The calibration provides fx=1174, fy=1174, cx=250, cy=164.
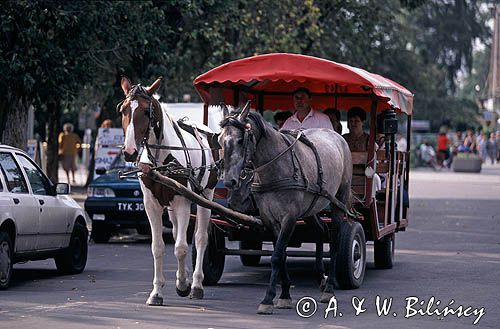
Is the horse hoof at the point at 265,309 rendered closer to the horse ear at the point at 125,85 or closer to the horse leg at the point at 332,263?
the horse leg at the point at 332,263

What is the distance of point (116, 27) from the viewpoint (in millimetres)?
21766

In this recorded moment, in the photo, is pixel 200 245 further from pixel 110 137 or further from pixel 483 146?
pixel 483 146

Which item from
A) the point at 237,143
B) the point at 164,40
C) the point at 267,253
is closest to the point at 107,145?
the point at 164,40

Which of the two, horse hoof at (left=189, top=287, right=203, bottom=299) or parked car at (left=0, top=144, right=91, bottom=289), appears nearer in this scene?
horse hoof at (left=189, top=287, right=203, bottom=299)

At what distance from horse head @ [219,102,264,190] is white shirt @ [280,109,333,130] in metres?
2.97

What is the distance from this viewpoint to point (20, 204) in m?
13.3

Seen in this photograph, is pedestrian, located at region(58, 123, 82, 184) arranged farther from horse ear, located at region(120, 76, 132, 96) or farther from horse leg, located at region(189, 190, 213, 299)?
horse ear, located at region(120, 76, 132, 96)

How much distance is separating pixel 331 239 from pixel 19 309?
3.52 metres

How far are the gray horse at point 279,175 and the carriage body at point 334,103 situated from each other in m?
0.91

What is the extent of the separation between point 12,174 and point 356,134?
4.58m

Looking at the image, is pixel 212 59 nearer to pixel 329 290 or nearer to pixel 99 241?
pixel 99 241

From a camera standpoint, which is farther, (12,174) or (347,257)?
(12,174)

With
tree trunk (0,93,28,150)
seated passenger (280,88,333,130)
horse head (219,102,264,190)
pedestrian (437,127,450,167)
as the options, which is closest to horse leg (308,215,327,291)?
seated passenger (280,88,333,130)

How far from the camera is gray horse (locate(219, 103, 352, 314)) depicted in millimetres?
11078
